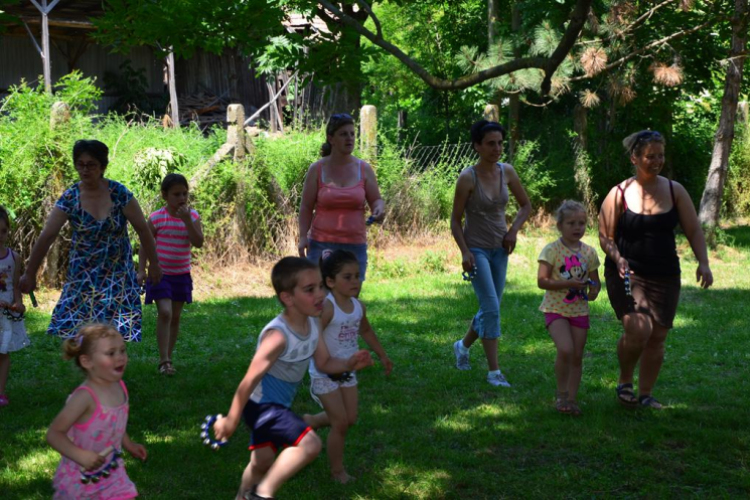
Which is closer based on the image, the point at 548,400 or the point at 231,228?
the point at 548,400

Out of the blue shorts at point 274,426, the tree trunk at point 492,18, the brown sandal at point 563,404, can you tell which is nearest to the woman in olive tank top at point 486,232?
the brown sandal at point 563,404

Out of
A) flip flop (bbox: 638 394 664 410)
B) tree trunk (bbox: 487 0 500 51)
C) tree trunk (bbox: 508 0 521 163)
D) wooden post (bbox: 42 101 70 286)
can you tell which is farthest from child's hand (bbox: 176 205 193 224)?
tree trunk (bbox: 487 0 500 51)

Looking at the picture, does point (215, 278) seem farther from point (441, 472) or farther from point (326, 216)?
point (441, 472)

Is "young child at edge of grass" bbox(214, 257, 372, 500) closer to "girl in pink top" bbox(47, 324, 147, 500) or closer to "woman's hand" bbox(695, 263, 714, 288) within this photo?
"girl in pink top" bbox(47, 324, 147, 500)

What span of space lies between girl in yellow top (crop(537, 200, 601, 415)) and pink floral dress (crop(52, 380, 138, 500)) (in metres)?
3.06

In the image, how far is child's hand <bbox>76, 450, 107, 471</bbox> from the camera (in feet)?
10.6

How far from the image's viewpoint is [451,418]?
227 inches

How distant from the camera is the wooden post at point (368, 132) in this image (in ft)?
40.0

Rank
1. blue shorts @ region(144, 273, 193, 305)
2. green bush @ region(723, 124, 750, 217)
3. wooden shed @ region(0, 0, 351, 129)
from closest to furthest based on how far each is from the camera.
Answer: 1. blue shorts @ region(144, 273, 193, 305)
2. green bush @ region(723, 124, 750, 217)
3. wooden shed @ region(0, 0, 351, 129)

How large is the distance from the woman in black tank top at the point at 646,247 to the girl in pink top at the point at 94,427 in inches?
132

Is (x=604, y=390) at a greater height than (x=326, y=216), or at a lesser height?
lesser

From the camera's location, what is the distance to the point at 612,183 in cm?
1594

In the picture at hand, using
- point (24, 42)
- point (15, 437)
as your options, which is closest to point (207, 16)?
point (15, 437)

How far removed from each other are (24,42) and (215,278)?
12.7m
